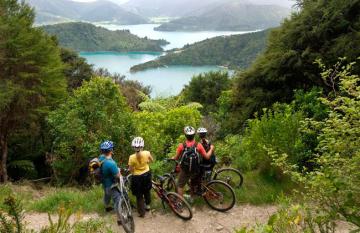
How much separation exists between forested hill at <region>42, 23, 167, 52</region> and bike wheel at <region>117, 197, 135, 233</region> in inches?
5188

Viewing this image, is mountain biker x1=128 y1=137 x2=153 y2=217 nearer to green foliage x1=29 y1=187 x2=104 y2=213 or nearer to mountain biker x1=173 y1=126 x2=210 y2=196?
mountain biker x1=173 y1=126 x2=210 y2=196

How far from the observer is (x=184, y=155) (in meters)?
7.61

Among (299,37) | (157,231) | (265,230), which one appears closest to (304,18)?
(299,37)

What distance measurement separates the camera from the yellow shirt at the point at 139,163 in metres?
7.41

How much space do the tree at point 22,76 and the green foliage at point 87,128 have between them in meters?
3.06

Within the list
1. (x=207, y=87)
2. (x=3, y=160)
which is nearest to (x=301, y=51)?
(x=3, y=160)

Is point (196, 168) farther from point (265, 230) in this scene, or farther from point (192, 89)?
point (192, 89)

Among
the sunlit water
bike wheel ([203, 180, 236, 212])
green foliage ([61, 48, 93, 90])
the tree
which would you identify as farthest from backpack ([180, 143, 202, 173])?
the sunlit water

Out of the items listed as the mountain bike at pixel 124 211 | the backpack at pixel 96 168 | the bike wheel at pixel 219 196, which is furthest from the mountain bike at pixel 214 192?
the backpack at pixel 96 168

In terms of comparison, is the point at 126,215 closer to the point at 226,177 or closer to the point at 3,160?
the point at 226,177

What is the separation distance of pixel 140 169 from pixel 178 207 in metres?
1.25

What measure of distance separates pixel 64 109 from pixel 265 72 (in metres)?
7.80

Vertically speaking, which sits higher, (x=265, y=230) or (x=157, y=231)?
(x=265, y=230)

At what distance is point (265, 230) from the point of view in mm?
2951
